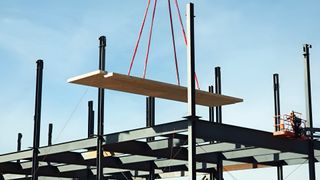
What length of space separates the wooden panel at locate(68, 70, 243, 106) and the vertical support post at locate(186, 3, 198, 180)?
5.80 feet

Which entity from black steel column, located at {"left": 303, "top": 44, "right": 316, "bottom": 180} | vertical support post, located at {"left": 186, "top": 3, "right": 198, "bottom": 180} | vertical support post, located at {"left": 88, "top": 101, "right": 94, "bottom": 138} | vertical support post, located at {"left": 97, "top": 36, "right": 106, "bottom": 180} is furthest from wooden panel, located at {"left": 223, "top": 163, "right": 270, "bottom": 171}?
Answer: vertical support post, located at {"left": 186, "top": 3, "right": 198, "bottom": 180}

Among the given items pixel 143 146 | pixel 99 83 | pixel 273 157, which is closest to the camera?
pixel 99 83

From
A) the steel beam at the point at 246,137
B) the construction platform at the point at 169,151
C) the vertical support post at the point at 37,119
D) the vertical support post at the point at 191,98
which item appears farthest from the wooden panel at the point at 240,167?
the vertical support post at the point at 191,98

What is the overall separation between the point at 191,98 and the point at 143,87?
2787mm

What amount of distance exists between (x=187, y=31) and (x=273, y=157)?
1225 cm

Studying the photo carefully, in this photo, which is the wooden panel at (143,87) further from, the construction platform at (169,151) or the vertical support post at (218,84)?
the vertical support post at (218,84)

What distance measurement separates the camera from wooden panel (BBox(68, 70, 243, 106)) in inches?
958

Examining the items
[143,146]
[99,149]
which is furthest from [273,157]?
[99,149]

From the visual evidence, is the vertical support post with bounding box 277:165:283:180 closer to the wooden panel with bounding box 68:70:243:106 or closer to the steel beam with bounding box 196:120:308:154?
the steel beam with bounding box 196:120:308:154

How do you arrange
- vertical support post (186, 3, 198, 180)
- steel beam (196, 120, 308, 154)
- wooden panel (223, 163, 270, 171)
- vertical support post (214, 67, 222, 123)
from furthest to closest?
wooden panel (223, 163, 270, 171) < vertical support post (214, 67, 222, 123) < steel beam (196, 120, 308, 154) < vertical support post (186, 3, 198, 180)

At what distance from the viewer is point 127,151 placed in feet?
98.7

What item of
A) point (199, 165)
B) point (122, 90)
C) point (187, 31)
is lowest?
point (199, 165)

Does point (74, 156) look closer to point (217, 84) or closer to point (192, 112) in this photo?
point (217, 84)

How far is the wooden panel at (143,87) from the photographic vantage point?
2433 centimetres
